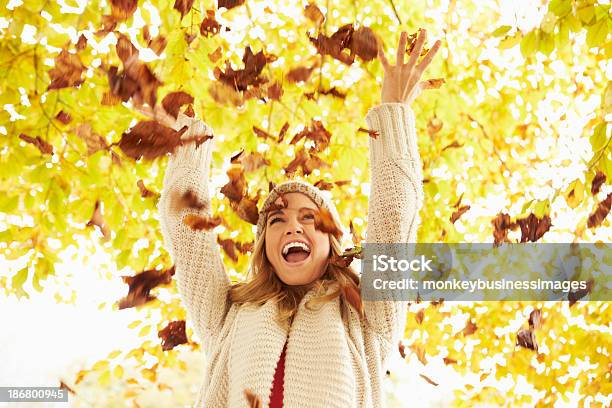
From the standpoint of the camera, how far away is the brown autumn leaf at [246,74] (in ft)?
7.97

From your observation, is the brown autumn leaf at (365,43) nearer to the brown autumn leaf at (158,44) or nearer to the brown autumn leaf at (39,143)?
the brown autumn leaf at (158,44)

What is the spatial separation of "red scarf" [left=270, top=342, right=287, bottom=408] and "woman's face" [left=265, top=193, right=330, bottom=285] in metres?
0.29

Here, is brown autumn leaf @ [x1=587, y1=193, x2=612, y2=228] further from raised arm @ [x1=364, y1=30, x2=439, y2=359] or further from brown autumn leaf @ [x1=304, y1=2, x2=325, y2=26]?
brown autumn leaf @ [x1=304, y1=2, x2=325, y2=26]

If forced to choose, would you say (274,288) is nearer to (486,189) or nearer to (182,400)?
(486,189)

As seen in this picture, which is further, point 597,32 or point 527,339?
point 527,339

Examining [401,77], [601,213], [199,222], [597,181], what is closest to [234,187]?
[199,222]

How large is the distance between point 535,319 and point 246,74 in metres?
2.17

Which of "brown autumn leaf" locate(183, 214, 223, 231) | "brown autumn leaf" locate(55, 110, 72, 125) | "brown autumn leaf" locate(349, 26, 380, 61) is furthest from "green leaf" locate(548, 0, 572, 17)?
"brown autumn leaf" locate(55, 110, 72, 125)

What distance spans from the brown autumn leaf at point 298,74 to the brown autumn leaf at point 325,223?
0.95m

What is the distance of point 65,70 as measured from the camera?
209 centimetres

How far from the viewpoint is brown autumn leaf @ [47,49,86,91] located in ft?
6.81

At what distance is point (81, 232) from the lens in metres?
3.71

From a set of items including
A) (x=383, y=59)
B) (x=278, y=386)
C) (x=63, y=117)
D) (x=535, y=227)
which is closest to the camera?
(x=278, y=386)

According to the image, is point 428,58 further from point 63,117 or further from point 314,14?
point 63,117
